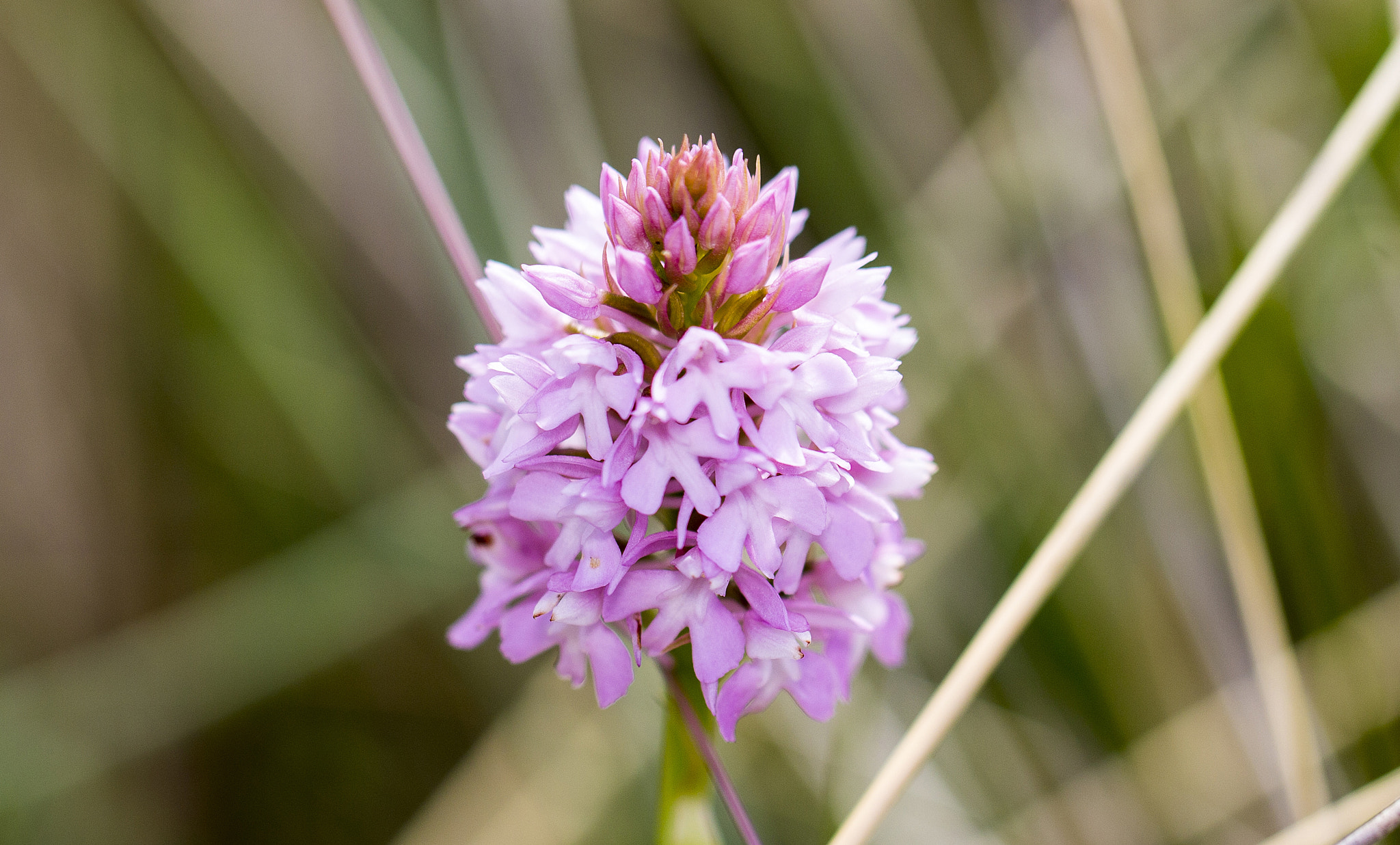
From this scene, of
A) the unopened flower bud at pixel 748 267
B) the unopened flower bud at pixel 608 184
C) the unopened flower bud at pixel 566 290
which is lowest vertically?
the unopened flower bud at pixel 748 267

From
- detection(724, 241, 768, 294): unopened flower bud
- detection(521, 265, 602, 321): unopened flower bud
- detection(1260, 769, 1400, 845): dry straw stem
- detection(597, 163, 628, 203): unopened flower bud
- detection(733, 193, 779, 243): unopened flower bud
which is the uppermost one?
detection(597, 163, 628, 203): unopened flower bud

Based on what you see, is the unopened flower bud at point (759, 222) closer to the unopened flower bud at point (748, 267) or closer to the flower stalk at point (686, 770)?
the unopened flower bud at point (748, 267)

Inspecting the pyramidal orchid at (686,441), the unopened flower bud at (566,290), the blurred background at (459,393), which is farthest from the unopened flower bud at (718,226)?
the blurred background at (459,393)

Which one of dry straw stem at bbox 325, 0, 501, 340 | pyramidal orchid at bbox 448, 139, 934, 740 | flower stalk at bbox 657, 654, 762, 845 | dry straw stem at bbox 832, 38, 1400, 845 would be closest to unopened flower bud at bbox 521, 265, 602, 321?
pyramidal orchid at bbox 448, 139, 934, 740

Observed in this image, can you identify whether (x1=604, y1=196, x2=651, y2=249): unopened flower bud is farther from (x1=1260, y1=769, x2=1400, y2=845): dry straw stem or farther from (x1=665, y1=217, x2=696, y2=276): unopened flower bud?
(x1=1260, y1=769, x2=1400, y2=845): dry straw stem

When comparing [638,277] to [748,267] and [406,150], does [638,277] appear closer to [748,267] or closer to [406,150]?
[748,267]

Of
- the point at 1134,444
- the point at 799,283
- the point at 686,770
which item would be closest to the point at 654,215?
the point at 799,283
